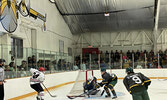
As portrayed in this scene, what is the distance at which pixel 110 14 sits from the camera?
54.0 ft

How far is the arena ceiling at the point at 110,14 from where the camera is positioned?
15.2 metres

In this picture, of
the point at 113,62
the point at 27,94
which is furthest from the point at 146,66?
the point at 27,94

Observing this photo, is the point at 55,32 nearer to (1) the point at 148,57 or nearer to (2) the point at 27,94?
(1) the point at 148,57

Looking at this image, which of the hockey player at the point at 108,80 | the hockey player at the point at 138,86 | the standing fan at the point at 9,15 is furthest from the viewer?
the standing fan at the point at 9,15

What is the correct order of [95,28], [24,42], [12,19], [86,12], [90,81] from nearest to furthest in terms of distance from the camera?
[90,81] < [12,19] < [24,42] < [86,12] < [95,28]

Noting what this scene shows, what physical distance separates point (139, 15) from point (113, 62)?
4.82 m

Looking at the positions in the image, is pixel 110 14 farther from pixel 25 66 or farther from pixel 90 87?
pixel 90 87

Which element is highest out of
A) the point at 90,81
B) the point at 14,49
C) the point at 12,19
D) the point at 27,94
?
the point at 12,19

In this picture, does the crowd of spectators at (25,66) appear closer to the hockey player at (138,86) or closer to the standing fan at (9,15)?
the standing fan at (9,15)

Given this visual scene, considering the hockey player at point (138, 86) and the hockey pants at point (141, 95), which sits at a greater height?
the hockey player at point (138, 86)

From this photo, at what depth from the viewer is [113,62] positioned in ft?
46.4

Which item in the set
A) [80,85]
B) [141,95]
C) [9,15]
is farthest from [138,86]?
[9,15]

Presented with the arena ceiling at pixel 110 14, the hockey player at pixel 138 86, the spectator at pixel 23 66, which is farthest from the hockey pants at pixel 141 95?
the arena ceiling at pixel 110 14

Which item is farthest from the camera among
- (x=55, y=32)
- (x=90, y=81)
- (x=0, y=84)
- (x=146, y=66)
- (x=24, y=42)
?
Result: (x=55, y=32)
